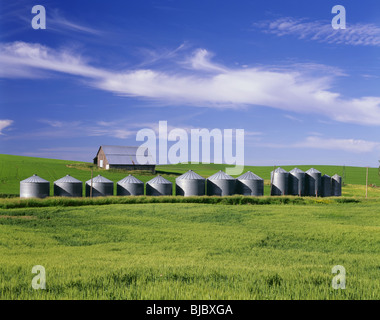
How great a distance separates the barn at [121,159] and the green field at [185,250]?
31.4 m

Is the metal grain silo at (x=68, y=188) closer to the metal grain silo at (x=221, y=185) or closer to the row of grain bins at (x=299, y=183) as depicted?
the metal grain silo at (x=221, y=185)

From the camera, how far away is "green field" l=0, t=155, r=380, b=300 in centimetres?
767

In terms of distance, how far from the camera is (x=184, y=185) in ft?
156

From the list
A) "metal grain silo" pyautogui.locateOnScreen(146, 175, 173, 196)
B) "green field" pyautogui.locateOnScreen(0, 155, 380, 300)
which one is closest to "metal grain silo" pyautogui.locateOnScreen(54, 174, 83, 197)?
"green field" pyautogui.locateOnScreen(0, 155, 380, 300)

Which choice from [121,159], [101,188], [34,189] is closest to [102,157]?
[121,159]

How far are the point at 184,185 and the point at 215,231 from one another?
2516cm

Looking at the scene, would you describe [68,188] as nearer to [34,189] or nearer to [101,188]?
[34,189]

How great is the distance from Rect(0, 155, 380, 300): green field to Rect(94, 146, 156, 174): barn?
103 ft

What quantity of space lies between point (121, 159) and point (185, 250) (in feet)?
188

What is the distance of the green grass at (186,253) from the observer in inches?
300

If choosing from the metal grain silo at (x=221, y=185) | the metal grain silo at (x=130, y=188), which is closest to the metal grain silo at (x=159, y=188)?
the metal grain silo at (x=130, y=188)

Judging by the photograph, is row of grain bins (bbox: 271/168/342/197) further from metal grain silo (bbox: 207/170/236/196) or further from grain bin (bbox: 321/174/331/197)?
metal grain silo (bbox: 207/170/236/196)

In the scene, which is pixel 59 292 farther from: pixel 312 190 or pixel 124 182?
pixel 312 190
